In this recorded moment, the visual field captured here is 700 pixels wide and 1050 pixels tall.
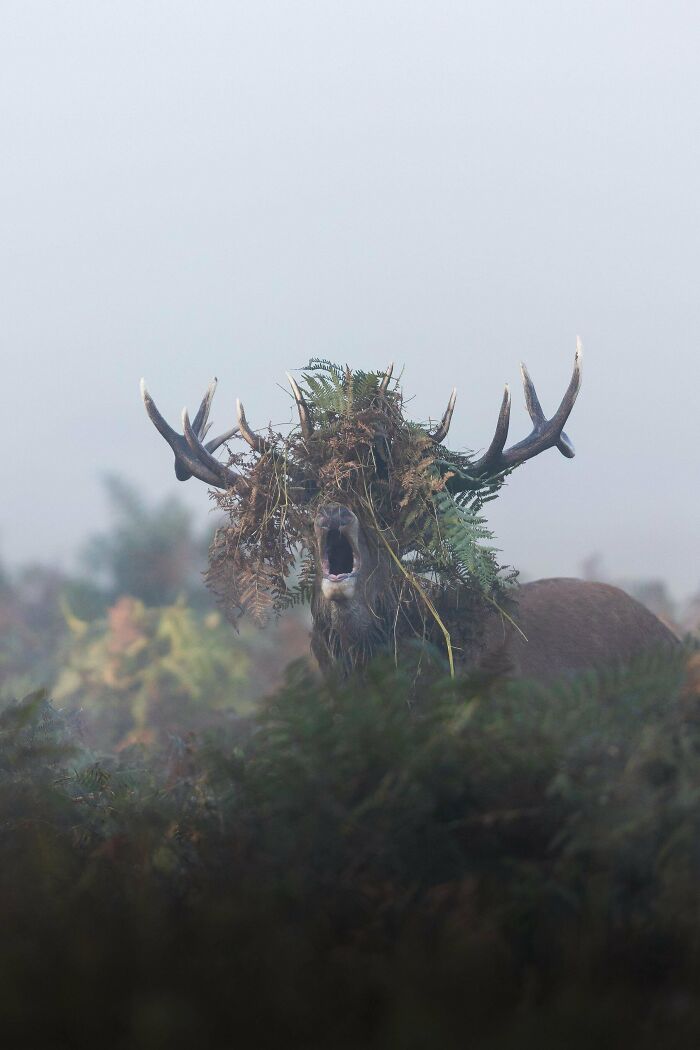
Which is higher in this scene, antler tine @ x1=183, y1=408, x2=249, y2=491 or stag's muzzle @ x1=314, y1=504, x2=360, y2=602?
antler tine @ x1=183, y1=408, x2=249, y2=491

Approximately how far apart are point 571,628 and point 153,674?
9331 millimetres

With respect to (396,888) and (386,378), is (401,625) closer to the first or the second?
(386,378)

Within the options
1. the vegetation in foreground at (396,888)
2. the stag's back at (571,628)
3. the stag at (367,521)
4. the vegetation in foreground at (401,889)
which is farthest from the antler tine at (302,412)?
the vegetation in foreground at (401,889)

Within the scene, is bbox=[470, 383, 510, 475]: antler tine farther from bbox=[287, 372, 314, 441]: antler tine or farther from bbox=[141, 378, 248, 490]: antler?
bbox=[141, 378, 248, 490]: antler

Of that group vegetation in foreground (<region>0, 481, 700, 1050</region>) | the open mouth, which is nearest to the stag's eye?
the open mouth

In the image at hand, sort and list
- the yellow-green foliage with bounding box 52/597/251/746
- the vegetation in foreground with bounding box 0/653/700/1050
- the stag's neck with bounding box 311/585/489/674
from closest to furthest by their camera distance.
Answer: the vegetation in foreground with bounding box 0/653/700/1050, the stag's neck with bounding box 311/585/489/674, the yellow-green foliage with bounding box 52/597/251/746

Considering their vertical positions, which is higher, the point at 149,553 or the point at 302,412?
the point at 149,553

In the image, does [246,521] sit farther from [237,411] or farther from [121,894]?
[121,894]

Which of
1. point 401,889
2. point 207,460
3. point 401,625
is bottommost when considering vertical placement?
point 401,889

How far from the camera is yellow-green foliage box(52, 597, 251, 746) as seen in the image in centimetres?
1466

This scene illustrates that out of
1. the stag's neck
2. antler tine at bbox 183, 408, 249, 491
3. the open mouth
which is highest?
antler tine at bbox 183, 408, 249, 491

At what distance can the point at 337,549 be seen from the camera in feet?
19.7

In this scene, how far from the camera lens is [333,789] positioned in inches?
99.4

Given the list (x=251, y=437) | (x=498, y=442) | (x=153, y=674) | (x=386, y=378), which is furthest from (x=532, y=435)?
(x=153, y=674)
